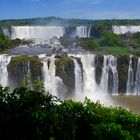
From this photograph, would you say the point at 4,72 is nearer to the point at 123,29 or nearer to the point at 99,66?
the point at 99,66

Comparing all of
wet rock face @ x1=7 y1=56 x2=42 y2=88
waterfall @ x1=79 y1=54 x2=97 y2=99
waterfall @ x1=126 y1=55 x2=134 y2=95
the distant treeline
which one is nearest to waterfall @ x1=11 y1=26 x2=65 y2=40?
the distant treeline

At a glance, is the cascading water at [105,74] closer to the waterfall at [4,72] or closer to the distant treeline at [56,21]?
the waterfall at [4,72]

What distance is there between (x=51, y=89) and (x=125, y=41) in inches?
1161

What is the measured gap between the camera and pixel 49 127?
44.9 ft

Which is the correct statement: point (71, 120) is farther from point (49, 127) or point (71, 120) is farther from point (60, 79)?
point (60, 79)

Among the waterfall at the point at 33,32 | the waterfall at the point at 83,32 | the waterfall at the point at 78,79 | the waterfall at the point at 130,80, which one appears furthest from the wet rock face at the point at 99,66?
the waterfall at the point at 83,32

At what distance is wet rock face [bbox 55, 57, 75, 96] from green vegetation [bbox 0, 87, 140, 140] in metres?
32.8

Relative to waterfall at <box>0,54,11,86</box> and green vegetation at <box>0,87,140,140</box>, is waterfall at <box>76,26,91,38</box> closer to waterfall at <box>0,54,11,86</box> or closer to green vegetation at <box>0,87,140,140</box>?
waterfall at <box>0,54,11,86</box>

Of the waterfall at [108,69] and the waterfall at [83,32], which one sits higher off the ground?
the waterfall at [83,32]

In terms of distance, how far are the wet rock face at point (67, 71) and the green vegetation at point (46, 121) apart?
32.8m

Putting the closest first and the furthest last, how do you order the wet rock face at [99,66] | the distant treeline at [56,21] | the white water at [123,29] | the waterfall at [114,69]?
the waterfall at [114,69] < the wet rock face at [99,66] < the white water at [123,29] < the distant treeline at [56,21]

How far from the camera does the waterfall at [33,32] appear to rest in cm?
8119

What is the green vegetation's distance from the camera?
42.9 feet

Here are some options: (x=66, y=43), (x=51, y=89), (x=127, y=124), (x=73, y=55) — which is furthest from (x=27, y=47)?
(x=127, y=124)
